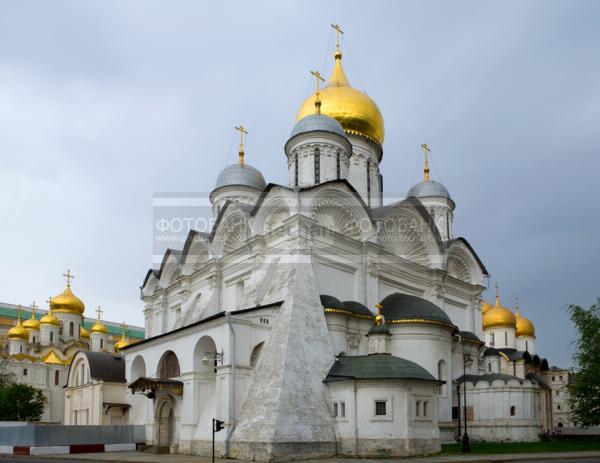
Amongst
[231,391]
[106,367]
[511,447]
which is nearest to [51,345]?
[106,367]

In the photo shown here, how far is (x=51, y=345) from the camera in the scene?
5169cm

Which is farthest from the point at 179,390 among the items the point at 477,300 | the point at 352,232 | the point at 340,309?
the point at 477,300

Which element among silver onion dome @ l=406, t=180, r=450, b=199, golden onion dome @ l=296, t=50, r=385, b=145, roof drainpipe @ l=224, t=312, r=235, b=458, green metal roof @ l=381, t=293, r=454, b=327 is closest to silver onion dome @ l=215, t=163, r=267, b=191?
golden onion dome @ l=296, t=50, r=385, b=145

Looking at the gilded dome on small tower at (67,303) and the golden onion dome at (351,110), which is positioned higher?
the golden onion dome at (351,110)

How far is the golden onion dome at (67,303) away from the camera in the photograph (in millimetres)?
55062

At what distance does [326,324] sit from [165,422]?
7971 millimetres

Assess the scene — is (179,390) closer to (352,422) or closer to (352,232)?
(352,422)

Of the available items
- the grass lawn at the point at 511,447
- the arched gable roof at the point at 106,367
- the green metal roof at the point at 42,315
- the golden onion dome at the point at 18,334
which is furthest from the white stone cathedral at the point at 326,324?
A: the green metal roof at the point at 42,315

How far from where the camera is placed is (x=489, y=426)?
27219 millimetres

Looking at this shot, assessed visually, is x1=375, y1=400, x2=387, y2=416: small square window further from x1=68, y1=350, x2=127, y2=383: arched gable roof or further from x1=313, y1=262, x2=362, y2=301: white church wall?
x1=68, y1=350, x2=127, y2=383: arched gable roof

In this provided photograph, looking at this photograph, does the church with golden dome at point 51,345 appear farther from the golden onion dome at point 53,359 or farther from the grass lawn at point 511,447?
the grass lawn at point 511,447

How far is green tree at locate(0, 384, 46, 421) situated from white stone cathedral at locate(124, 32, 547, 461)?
9860mm

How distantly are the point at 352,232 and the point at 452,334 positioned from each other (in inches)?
240

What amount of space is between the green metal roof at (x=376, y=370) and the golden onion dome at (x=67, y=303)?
39.3 metres
